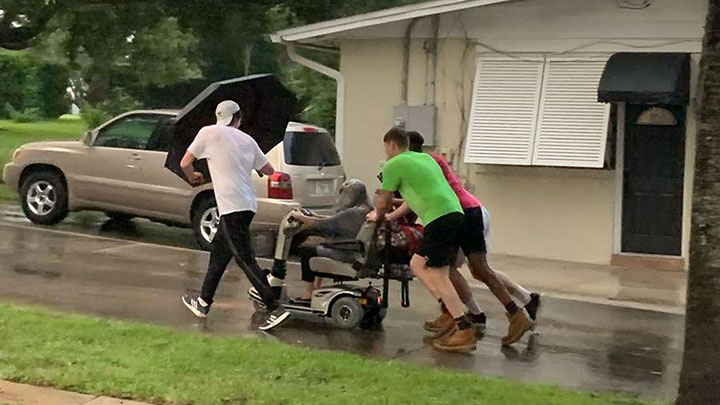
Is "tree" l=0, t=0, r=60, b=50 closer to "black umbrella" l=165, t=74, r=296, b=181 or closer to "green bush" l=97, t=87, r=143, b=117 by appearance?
"black umbrella" l=165, t=74, r=296, b=181

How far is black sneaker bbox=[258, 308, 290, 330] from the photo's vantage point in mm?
9031

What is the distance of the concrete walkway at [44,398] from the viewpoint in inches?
249

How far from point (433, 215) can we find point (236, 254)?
5.73ft

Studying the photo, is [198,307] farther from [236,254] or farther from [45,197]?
[45,197]

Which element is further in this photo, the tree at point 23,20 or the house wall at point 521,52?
the tree at point 23,20

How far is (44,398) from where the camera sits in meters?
6.42

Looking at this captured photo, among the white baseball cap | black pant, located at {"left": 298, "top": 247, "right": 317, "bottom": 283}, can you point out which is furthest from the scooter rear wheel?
the white baseball cap

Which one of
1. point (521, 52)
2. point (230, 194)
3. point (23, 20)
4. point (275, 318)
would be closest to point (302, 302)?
point (275, 318)

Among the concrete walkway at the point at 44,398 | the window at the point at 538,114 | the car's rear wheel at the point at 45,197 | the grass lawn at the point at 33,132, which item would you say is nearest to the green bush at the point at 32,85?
the grass lawn at the point at 33,132

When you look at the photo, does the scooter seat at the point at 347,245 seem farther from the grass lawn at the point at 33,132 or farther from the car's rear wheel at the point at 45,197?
the grass lawn at the point at 33,132

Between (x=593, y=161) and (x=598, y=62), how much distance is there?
4.59 feet

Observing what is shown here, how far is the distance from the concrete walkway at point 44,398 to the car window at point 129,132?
823 centimetres

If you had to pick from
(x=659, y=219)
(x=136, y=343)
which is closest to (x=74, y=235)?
(x=136, y=343)

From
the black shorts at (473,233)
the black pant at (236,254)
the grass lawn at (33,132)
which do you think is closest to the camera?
the black shorts at (473,233)
